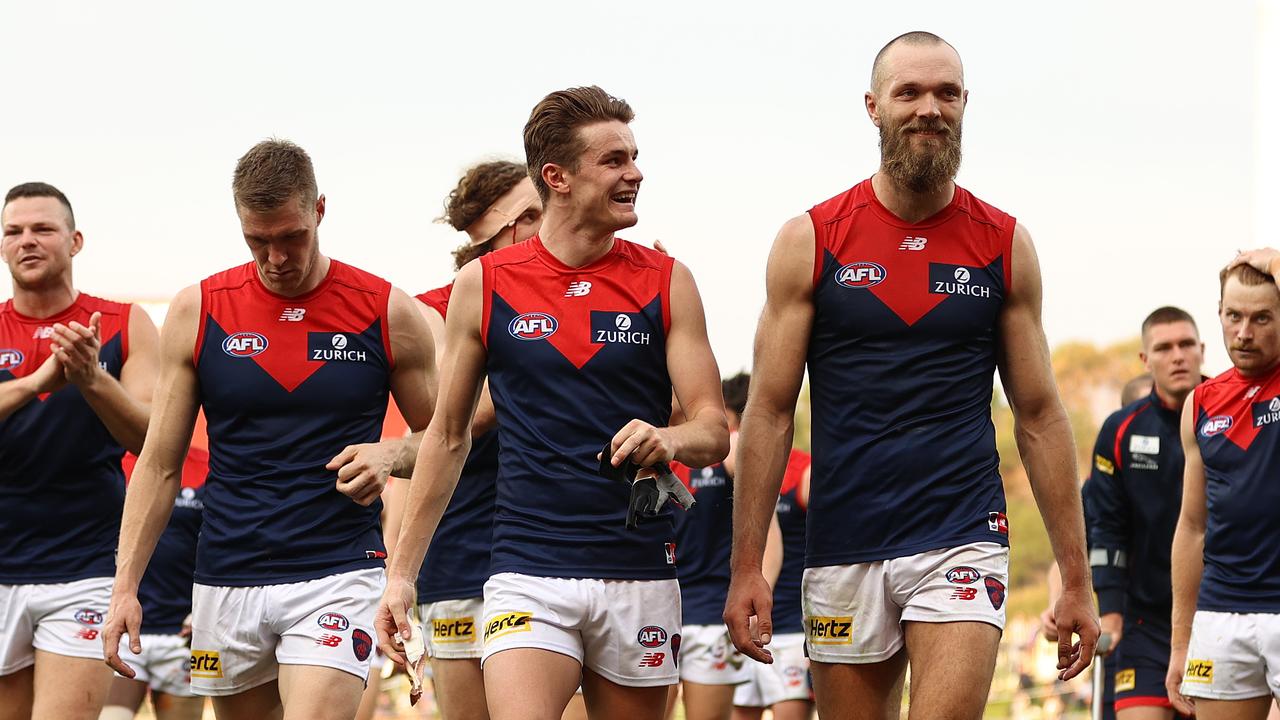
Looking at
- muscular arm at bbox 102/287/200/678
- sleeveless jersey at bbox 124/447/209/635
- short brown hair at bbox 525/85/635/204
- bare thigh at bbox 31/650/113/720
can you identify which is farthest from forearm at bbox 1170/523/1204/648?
sleeveless jersey at bbox 124/447/209/635

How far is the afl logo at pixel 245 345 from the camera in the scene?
630 centimetres

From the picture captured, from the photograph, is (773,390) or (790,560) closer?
(773,390)

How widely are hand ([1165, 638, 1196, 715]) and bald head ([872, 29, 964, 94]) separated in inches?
156

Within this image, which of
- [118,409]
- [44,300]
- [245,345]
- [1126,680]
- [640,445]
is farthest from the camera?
[1126,680]

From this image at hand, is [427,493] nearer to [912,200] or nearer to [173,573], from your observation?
[912,200]

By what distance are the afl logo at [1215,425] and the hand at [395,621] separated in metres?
4.36

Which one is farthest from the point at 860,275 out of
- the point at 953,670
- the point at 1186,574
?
the point at 1186,574

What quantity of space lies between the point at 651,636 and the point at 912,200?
178 cm

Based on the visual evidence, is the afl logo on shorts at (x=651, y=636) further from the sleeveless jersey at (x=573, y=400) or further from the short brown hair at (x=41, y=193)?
A: the short brown hair at (x=41, y=193)

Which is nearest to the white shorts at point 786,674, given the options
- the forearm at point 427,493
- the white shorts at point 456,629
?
the white shorts at point 456,629

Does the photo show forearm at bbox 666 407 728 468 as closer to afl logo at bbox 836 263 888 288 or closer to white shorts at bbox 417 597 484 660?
afl logo at bbox 836 263 888 288

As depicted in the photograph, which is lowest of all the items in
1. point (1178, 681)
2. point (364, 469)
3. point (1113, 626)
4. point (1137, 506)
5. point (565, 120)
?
point (1178, 681)

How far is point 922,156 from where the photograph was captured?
558cm

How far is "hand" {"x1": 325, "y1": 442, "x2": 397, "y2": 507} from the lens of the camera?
5.98 meters
